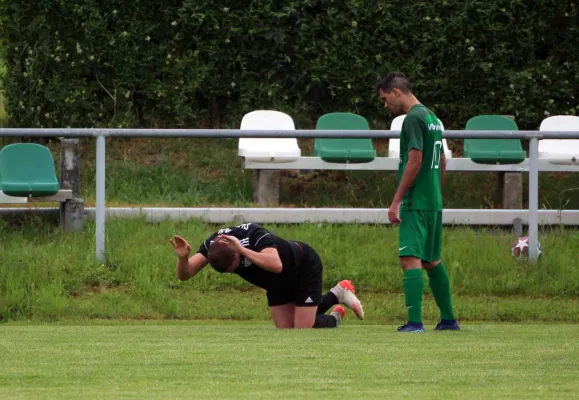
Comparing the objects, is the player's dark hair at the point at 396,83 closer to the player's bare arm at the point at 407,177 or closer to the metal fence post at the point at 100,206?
the player's bare arm at the point at 407,177

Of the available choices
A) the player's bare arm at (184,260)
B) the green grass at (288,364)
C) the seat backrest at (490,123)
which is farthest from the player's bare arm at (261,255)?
the seat backrest at (490,123)

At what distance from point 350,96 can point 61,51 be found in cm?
362

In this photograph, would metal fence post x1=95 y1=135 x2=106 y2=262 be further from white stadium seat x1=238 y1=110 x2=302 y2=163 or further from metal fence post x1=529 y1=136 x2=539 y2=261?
metal fence post x1=529 y1=136 x2=539 y2=261

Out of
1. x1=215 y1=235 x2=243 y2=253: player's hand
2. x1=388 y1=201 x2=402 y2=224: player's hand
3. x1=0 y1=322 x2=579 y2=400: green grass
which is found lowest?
x1=0 y1=322 x2=579 y2=400: green grass

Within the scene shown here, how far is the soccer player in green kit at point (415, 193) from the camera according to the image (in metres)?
8.34

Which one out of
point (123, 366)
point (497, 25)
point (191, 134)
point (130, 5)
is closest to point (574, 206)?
point (497, 25)

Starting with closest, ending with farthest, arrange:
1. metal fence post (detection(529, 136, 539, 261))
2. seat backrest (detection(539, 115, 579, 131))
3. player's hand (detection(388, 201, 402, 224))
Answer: player's hand (detection(388, 201, 402, 224)) < metal fence post (detection(529, 136, 539, 261)) < seat backrest (detection(539, 115, 579, 131))

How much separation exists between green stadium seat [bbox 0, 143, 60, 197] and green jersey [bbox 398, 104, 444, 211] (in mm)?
4299

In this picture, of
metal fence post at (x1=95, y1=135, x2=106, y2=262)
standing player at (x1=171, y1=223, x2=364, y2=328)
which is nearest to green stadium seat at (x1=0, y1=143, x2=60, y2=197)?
metal fence post at (x1=95, y1=135, x2=106, y2=262)

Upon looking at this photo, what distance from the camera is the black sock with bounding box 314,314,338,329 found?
30.7ft

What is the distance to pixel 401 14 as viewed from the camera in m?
15.2

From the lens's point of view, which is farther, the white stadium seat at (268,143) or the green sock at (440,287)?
the white stadium seat at (268,143)

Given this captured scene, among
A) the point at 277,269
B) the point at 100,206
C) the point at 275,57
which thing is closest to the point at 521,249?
the point at 277,269

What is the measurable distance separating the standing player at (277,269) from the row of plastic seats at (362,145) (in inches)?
130
